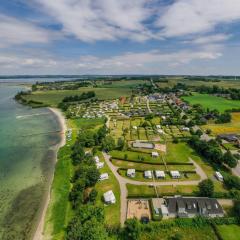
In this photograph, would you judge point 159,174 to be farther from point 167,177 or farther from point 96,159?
point 96,159

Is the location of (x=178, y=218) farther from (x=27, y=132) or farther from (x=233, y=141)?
(x=27, y=132)

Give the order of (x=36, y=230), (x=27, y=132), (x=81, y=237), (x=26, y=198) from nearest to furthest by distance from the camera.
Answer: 1. (x=81, y=237)
2. (x=36, y=230)
3. (x=26, y=198)
4. (x=27, y=132)

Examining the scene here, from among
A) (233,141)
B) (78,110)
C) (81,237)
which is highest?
(81,237)

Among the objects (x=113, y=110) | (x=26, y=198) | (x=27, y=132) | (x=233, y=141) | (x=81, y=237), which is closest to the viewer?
(x=81, y=237)

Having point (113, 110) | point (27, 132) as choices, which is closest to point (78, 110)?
point (113, 110)

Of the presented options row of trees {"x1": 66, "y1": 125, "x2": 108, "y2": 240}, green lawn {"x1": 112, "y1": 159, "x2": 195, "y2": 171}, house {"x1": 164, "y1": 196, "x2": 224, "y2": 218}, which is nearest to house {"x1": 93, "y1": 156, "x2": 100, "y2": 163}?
row of trees {"x1": 66, "y1": 125, "x2": 108, "y2": 240}

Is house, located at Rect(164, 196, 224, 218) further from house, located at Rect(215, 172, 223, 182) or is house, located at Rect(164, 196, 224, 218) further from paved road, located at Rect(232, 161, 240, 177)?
paved road, located at Rect(232, 161, 240, 177)

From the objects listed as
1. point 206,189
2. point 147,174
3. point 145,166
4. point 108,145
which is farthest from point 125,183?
point 108,145
